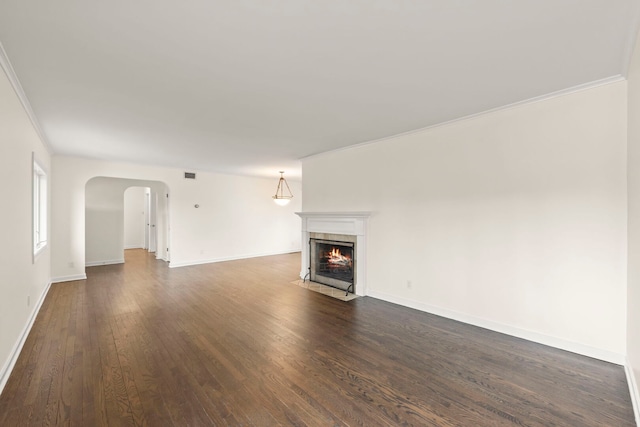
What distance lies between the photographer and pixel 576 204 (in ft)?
8.82

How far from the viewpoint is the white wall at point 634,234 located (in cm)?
196

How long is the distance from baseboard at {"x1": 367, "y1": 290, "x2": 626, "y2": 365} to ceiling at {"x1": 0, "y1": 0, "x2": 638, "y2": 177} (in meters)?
2.52

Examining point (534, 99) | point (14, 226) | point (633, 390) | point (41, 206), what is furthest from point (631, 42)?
point (41, 206)

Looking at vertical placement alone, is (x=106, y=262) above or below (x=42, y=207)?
below

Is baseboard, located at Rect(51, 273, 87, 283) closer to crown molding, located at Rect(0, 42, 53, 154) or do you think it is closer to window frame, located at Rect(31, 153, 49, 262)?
window frame, located at Rect(31, 153, 49, 262)

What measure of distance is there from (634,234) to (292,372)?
298cm

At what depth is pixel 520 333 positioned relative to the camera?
3029 millimetres

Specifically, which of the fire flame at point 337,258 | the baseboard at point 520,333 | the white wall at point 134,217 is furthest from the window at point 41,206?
the white wall at point 134,217

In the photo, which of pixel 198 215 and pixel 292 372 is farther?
pixel 198 215

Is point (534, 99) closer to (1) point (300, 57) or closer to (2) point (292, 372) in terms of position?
(1) point (300, 57)

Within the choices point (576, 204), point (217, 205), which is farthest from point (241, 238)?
point (576, 204)

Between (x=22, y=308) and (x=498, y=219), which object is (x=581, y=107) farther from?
(x=22, y=308)

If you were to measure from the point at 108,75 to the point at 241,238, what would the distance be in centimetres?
631

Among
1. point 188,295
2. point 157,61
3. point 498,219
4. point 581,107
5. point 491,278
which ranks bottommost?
point 188,295
